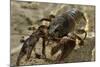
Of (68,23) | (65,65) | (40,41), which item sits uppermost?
(68,23)

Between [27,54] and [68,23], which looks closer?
[27,54]

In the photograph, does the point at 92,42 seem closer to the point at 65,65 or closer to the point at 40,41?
the point at 65,65

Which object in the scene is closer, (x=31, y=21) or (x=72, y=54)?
(x=31, y=21)

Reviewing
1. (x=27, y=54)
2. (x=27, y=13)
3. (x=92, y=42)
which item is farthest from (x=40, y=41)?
(x=92, y=42)

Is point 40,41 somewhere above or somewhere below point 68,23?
below

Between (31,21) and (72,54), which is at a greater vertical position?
(31,21)
